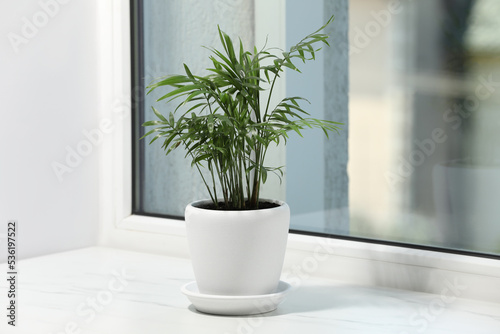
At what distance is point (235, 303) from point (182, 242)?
1.57ft

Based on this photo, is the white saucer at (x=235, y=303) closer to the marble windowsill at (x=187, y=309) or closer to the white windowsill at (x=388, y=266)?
the marble windowsill at (x=187, y=309)

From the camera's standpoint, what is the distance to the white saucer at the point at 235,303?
2.97ft

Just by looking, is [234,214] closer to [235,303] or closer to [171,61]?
[235,303]

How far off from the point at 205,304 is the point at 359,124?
46 centimetres

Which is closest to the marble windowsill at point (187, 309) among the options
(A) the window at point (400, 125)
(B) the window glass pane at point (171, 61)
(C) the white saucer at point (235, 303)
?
(C) the white saucer at point (235, 303)

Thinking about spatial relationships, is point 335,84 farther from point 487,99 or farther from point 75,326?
point 75,326

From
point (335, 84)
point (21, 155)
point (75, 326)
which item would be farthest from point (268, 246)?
point (21, 155)

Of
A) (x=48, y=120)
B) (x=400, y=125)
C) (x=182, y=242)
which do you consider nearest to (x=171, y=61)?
(x=48, y=120)

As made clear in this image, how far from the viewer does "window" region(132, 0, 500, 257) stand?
103 centimetres

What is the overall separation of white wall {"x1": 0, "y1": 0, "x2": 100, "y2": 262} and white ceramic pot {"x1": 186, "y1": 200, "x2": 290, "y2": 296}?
0.56 metres

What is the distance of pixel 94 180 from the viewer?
4.86ft

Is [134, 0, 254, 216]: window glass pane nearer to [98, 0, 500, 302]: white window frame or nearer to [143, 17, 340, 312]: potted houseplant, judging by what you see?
[98, 0, 500, 302]: white window frame

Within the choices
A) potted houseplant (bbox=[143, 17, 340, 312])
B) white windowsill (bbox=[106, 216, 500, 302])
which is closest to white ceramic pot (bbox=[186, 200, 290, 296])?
potted houseplant (bbox=[143, 17, 340, 312])

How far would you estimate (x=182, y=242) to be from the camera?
137 centimetres
